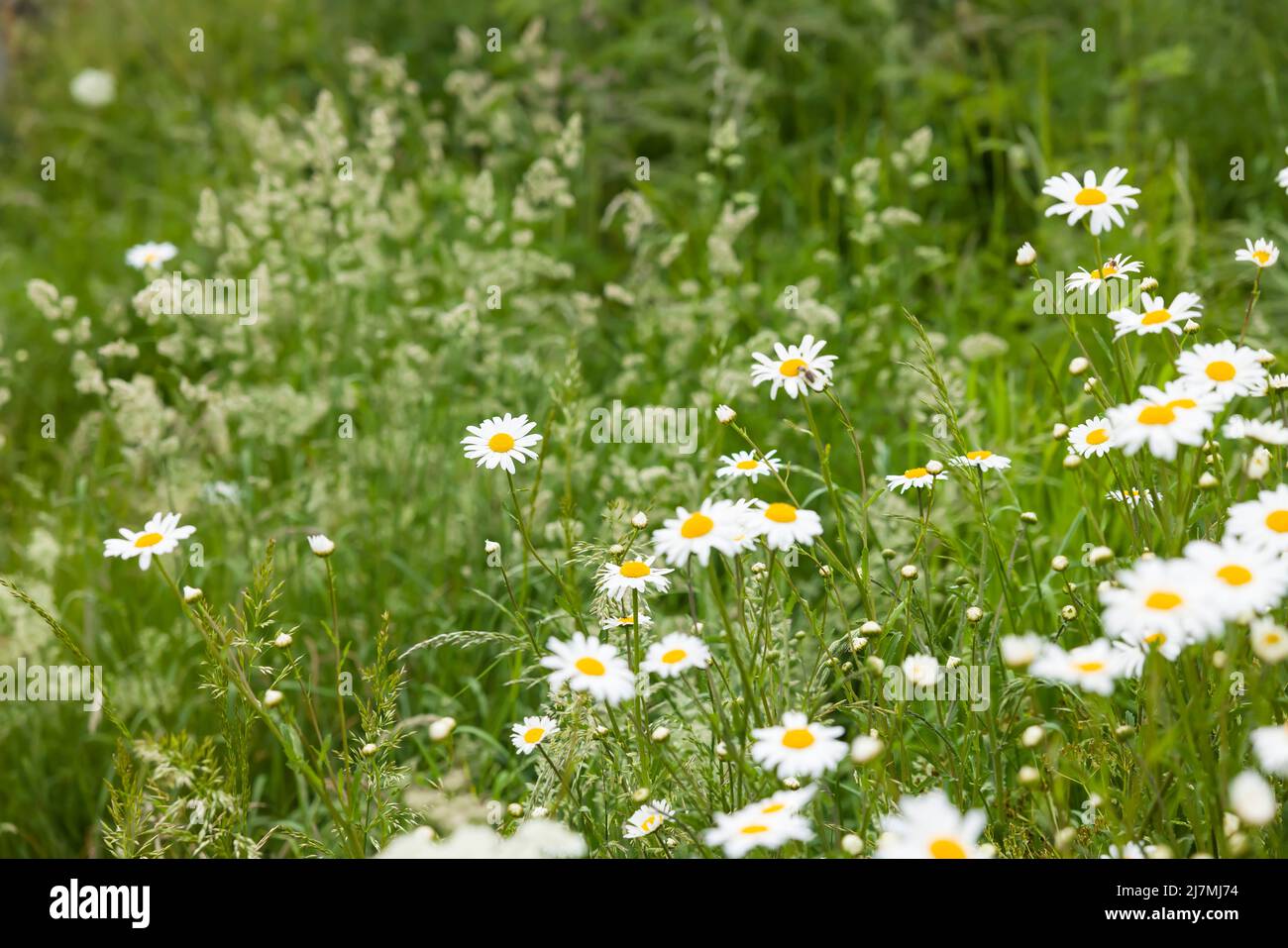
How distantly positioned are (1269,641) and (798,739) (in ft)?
1.50

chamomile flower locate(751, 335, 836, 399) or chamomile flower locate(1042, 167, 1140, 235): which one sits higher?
chamomile flower locate(1042, 167, 1140, 235)

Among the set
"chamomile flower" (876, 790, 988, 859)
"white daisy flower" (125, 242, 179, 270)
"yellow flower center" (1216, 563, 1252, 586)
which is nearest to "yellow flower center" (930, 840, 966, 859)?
"chamomile flower" (876, 790, 988, 859)

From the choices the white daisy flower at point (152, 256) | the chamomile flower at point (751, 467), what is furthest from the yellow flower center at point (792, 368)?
the white daisy flower at point (152, 256)

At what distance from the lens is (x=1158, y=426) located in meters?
1.22

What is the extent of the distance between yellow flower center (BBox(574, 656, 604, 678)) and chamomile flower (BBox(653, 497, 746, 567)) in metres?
0.14

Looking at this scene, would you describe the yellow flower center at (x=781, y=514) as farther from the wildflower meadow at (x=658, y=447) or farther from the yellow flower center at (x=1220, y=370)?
the yellow flower center at (x=1220, y=370)

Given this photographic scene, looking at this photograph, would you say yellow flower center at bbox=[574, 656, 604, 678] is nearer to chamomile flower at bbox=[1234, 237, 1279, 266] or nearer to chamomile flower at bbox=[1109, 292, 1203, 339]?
chamomile flower at bbox=[1109, 292, 1203, 339]

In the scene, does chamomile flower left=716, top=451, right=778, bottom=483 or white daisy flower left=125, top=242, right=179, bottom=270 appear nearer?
chamomile flower left=716, top=451, right=778, bottom=483

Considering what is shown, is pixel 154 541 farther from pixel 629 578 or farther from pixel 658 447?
pixel 658 447

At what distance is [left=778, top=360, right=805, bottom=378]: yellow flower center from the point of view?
1.63m

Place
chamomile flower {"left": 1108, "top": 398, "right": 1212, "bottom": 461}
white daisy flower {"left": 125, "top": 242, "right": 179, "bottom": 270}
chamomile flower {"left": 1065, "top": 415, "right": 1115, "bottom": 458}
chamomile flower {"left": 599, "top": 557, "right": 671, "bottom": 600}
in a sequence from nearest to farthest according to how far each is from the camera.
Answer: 1. chamomile flower {"left": 1108, "top": 398, "right": 1212, "bottom": 461}
2. chamomile flower {"left": 599, "top": 557, "right": 671, "bottom": 600}
3. chamomile flower {"left": 1065, "top": 415, "right": 1115, "bottom": 458}
4. white daisy flower {"left": 125, "top": 242, "right": 179, "bottom": 270}

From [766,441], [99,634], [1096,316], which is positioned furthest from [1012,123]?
[99,634]

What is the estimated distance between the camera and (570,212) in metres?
4.27
